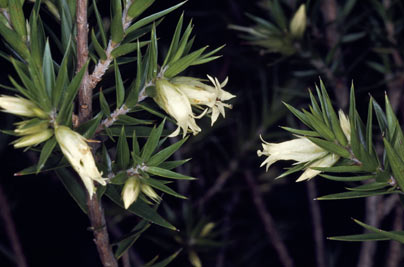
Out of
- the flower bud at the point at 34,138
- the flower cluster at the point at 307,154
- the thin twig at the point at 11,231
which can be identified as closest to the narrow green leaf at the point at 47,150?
the flower bud at the point at 34,138

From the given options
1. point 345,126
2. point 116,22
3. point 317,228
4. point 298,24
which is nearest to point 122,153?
point 116,22

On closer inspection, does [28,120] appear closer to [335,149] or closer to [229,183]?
[335,149]

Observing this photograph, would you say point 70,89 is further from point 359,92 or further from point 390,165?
point 359,92

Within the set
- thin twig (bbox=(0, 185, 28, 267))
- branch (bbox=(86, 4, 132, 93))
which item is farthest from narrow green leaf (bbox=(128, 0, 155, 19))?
thin twig (bbox=(0, 185, 28, 267))

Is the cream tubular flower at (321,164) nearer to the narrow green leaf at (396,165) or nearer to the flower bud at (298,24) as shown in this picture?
the narrow green leaf at (396,165)

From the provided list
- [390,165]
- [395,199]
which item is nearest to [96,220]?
[390,165]

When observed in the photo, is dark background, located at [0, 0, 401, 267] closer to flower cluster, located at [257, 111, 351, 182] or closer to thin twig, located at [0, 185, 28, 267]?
thin twig, located at [0, 185, 28, 267]
